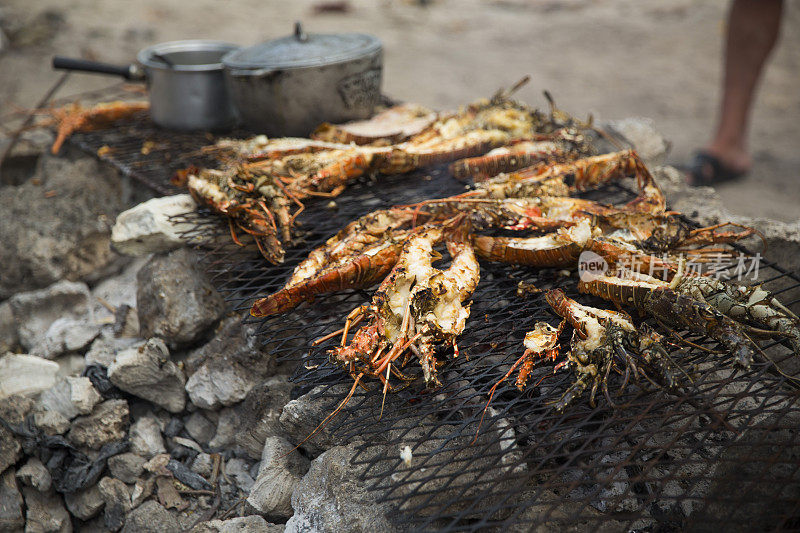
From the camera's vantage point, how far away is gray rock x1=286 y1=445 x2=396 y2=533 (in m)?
2.47

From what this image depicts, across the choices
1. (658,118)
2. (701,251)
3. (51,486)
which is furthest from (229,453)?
(658,118)

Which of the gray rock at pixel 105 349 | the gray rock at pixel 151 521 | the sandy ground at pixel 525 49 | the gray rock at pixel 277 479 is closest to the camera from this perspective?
the gray rock at pixel 277 479

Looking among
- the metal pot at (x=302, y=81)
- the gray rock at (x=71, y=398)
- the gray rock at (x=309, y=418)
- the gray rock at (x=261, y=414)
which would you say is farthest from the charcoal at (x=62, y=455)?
the metal pot at (x=302, y=81)

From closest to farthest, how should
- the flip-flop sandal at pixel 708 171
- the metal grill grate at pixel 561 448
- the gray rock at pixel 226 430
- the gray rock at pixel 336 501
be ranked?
1. the metal grill grate at pixel 561 448
2. the gray rock at pixel 336 501
3. the gray rock at pixel 226 430
4. the flip-flop sandal at pixel 708 171

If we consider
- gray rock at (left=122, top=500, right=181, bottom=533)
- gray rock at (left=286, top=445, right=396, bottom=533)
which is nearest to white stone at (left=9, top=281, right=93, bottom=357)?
gray rock at (left=122, top=500, right=181, bottom=533)

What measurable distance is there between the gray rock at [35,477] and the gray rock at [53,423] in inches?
8.1

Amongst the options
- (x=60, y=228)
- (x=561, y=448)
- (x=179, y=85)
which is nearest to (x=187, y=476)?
(x=561, y=448)

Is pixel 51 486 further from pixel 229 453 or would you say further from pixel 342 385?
pixel 342 385

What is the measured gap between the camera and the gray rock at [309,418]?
9.39 feet

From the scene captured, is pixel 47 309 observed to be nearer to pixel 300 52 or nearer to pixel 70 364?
pixel 70 364

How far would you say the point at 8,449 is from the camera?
333 centimetres

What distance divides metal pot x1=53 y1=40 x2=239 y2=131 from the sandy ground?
3.05 metres

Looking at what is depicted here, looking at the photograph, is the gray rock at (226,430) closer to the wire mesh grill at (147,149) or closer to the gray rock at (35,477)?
the gray rock at (35,477)

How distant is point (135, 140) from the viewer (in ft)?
17.2
